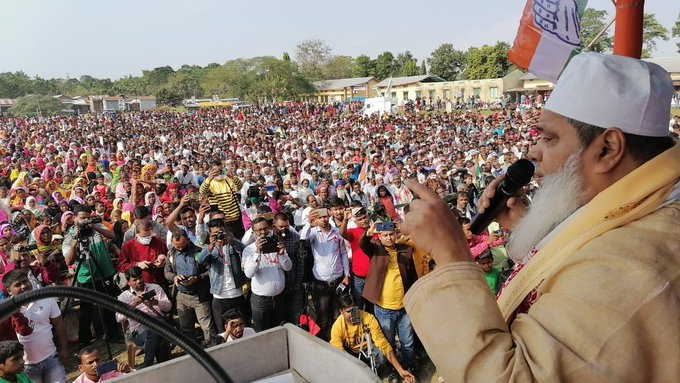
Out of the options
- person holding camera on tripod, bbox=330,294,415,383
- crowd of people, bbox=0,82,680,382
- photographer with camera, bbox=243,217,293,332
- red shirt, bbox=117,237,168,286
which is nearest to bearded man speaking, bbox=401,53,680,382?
crowd of people, bbox=0,82,680,382


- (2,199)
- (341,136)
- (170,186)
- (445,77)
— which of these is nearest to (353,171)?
(170,186)

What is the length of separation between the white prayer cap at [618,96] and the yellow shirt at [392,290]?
383 cm

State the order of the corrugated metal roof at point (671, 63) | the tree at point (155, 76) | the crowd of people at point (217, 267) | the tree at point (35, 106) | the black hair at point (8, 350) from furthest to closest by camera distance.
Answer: the tree at point (155, 76) < the tree at point (35, 106) < the corrugated metal roof at point (671, 63) < the crowd of people at point (217, 267) < the black hair at point (8, 350)

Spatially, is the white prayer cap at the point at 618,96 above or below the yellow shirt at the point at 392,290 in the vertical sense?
above

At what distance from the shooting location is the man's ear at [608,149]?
1.05 metres

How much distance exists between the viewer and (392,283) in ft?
15.8

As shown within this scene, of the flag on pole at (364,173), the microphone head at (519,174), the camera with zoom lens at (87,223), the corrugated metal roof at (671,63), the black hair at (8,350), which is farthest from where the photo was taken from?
the corrugated metal roof at (671,63)

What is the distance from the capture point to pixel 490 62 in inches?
2151

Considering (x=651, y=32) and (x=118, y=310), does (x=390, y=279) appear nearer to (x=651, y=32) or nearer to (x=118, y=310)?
(x=118, y=310)

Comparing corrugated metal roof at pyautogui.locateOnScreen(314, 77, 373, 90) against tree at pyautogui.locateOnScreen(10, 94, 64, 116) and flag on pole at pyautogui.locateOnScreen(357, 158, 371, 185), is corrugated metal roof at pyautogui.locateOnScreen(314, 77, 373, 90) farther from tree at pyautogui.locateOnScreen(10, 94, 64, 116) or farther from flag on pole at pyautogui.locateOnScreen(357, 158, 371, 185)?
flag on pole at pyautogui.locateOnScreen(357, 158, 371, 185)

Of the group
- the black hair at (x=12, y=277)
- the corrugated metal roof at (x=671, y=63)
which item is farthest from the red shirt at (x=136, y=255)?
the corrugated metal roof at (x=671, y=63)

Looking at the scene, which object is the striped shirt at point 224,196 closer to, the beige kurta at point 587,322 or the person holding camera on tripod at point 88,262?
the person holding camera on tripod at point 88,262

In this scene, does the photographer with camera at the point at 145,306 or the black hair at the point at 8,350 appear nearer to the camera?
the black hair at the point at 8,350

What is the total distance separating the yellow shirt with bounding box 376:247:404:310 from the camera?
190 inches
